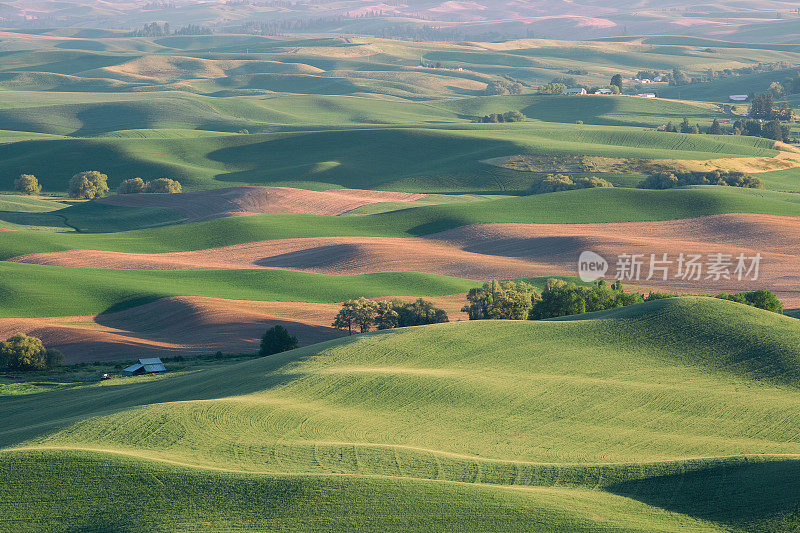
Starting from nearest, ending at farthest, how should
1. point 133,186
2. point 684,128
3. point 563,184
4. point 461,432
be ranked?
point 461,432 → point 563,184 → point 133,186 → point 684,128

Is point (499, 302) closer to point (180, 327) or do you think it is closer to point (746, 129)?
point (180, 327)

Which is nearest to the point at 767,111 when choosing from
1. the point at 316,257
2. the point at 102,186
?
the point at 102,186

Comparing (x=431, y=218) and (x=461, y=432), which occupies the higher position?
(x=431, y=218)

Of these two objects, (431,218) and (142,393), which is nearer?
(142,393)

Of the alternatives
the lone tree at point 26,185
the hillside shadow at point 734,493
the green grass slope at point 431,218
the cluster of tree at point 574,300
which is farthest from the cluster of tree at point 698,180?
the hillside shadow at point 734,493

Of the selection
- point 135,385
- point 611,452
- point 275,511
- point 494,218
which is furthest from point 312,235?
point 275,511

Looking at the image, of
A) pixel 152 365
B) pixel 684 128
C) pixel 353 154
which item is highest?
pixel 684 128

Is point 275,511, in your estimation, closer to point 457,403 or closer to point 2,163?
point 457,403
